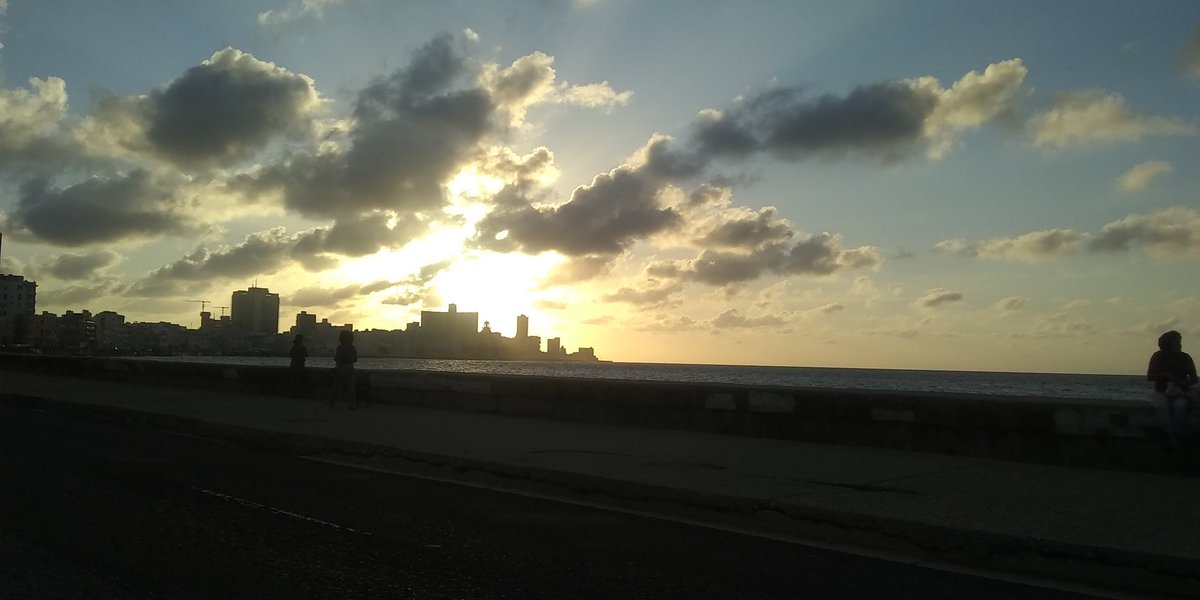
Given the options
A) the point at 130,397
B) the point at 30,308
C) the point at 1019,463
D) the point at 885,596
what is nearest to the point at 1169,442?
the point at 1019,463

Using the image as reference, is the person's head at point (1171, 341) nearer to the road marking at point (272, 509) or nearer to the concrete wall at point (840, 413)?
the concrete wall at point (840, 413)

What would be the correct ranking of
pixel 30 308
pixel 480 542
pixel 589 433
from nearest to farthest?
pixel 480 542 < pixel 589 433 < pixel 30 308

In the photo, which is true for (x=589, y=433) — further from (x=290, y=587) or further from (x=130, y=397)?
(x=130, y=397)

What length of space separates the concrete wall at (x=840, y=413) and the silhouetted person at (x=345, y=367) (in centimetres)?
83

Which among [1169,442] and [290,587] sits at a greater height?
[1169,442]

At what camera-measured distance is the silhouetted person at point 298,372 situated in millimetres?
22875

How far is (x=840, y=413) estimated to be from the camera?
1250cm

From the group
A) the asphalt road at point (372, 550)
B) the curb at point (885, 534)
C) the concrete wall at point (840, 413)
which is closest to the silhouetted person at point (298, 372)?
the concrete wall at point (840, 413)

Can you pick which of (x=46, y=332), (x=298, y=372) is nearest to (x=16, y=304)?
(x=46, y=332)

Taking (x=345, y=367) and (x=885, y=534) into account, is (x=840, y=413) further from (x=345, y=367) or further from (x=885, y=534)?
(x=345, y=367)

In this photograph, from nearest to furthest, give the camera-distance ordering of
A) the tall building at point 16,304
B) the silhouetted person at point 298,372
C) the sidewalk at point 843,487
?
the sidewalk at point 843,487
the silhouetted person at point 298,372
the tall building at point 16,304

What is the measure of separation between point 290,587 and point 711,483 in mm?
4947

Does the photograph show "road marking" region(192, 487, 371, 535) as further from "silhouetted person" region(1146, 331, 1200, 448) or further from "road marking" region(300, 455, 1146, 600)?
"silhouetted person" region(1146, 331, 1200, 448)

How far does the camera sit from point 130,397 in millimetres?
22422
